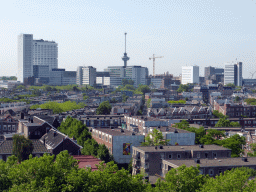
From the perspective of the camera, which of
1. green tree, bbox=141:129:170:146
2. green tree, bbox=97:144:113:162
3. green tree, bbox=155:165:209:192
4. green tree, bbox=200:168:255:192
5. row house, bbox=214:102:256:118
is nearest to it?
green tree, bbox=200:168:255:192

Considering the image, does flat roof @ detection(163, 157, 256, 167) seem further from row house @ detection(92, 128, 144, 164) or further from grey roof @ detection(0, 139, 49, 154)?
grey roof @ detection(0, 139, 49, 154)

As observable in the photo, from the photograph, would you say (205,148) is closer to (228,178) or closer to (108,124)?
(228,178)

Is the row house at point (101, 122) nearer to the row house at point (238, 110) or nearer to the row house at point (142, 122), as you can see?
the row house at point (142, 122)

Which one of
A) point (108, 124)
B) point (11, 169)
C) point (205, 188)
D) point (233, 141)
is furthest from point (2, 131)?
point (205, 188)

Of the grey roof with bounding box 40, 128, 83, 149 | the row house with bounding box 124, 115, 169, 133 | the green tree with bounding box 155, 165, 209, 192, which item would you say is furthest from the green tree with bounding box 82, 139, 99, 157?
the green tree with bounding box 155, 165, 209, 192

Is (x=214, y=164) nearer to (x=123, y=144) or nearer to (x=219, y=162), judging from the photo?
(x=219, y=162)

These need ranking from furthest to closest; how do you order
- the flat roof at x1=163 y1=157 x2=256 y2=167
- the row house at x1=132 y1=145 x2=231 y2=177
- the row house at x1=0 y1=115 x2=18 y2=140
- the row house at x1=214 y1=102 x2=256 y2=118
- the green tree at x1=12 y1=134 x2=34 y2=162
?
the row house at x1=214 y1=102 x2=256 y2=118, the row house at x1=0 y1=115 x2=18 y2=140, the green tree at x1=12 y1=134 x2=34 y2=162, the row house at x1=132 y1=145 x2=231 y2=177, the flat roof at x1=163 y1=157 x2=256 y2=167

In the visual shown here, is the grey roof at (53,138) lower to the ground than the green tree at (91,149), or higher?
higher

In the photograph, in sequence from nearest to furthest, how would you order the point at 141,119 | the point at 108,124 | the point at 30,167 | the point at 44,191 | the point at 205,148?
the point at 44,191, the point at 30,167, the point at 205,148, the point at 141,119, the point at 108,124

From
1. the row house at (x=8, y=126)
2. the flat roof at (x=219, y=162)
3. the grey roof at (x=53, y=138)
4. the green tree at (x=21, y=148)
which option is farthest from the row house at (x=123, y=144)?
the row house at (x=8, y=126)

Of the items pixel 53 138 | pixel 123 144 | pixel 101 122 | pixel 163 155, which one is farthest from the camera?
pixel 101 122

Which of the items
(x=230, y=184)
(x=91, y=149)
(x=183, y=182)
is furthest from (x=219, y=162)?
(x=91, y=149)
